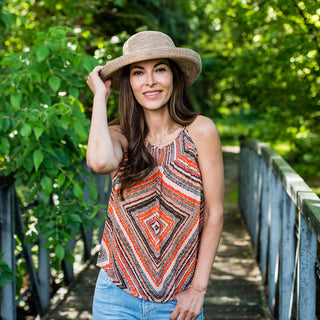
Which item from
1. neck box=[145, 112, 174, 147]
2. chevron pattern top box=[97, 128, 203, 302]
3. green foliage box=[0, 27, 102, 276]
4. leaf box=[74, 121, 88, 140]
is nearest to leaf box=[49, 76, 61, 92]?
green foliage box=[0, 27, 102, 276]

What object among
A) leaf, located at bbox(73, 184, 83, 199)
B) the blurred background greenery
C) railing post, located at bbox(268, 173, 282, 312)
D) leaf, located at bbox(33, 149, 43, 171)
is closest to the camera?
leaf, located at bbox(33, 149, 43, 171)

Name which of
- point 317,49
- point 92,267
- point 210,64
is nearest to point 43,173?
point 92,267

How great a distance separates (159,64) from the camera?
195cm

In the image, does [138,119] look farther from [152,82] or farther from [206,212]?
[206,212]

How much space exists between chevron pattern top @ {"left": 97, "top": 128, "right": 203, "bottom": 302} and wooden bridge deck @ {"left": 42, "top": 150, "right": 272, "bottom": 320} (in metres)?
1.80

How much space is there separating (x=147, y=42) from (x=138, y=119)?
1.03 feet

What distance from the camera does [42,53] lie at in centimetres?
265

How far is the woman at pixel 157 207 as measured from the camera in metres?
1.81

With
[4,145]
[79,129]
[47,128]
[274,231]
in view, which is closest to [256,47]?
[274,231]

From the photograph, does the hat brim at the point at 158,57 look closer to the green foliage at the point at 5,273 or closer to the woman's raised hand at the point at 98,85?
the woman's raised hand at the point at 98,85

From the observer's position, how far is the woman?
1.81 m

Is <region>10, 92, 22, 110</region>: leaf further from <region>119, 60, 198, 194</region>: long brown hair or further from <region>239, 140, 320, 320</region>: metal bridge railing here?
<region>239, 140, 320, 320</region>: metal bridge railing

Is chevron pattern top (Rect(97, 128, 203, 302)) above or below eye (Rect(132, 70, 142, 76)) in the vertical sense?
below

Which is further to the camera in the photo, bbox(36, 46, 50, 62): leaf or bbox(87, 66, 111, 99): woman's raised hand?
bbox(36, 46, 50, 62): leaf
